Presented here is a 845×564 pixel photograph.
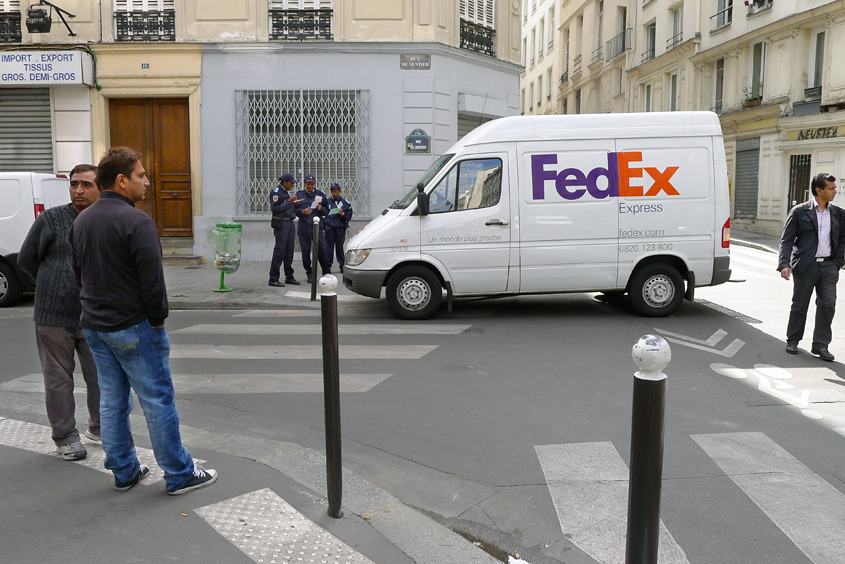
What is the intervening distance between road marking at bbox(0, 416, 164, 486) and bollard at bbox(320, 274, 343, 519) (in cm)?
109

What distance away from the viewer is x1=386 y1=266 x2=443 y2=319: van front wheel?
9.07 meters

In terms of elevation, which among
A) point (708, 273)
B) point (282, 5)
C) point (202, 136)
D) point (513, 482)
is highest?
point (282, 5)

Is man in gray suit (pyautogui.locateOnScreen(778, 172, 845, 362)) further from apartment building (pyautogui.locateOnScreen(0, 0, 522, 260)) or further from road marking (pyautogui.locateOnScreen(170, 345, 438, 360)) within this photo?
apartment building (pyautogui.locateOnScreen(0, 0, 522, 260))

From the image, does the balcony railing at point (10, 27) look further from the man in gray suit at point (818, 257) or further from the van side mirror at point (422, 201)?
the man in gray suit at point (818, 257)

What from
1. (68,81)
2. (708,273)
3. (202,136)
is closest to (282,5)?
(202,136)

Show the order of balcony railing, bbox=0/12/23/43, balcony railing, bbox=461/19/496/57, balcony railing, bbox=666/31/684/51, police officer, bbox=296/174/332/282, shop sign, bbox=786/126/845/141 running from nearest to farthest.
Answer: police officer, bbox=296/174/332/282 → balcony railing, bbox=0/12/23/43 → balcony railing, bbox=461/19/496/57 → shop sign, bbox=786/126/845/141 → balcony railing, bbox=666/31/684/51

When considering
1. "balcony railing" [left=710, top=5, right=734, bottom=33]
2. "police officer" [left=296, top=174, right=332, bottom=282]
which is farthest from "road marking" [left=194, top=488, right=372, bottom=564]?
"balcony railing" [left=710, top=5, right=734, bottom=33]

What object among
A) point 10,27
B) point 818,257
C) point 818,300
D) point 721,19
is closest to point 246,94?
point 10,27

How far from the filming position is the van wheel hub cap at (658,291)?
29.9 ft

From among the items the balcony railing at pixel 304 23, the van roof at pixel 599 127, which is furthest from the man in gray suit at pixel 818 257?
the balcony railing at pixel 304 23

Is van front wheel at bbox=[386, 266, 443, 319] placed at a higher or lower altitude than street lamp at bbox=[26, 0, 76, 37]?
lower

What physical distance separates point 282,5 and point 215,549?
14.4 metres

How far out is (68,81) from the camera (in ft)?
49.8

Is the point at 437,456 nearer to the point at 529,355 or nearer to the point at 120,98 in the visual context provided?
the point at 529,355
